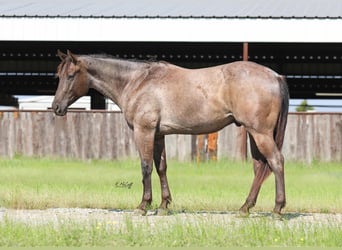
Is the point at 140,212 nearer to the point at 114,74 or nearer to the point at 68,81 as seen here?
the point at 114,74

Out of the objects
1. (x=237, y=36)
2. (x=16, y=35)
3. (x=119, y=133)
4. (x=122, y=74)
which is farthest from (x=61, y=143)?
(x=122, y=74)

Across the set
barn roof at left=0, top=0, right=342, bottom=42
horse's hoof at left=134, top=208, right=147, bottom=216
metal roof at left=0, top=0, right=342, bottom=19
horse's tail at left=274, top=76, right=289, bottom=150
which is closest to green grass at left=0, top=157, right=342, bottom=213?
horse's hoof at left=134, top=208, right=147, bottom=216

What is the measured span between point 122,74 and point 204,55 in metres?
19.0

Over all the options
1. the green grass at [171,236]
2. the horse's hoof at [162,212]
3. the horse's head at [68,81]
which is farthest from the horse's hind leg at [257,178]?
the horse's head at [68,81]

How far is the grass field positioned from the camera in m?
8.41

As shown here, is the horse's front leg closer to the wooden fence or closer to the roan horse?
the roan horse

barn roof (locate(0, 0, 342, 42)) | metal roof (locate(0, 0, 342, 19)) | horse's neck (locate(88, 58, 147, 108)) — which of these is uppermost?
metal roof (locate(0, 0, 342, 19))

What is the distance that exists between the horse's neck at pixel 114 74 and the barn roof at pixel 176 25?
1131 cm

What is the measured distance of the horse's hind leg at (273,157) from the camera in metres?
10.6

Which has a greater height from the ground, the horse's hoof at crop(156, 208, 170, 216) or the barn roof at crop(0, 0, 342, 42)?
the barn roof at crop(0, 0, 342, 42)

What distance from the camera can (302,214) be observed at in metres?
11.5

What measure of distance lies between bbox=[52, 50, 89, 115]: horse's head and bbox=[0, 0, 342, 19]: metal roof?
11.6m

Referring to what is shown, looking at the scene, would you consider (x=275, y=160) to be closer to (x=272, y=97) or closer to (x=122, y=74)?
(x=272, y=97)

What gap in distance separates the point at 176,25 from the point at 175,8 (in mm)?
3110
